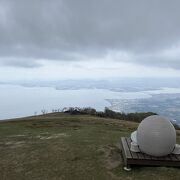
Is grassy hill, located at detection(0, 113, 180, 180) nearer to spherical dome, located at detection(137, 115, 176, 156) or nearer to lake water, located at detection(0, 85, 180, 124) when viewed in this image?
spherical dome, located at detection(137, 115, 176, 156)

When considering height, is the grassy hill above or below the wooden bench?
below

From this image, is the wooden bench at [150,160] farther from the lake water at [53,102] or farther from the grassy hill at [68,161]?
the lake water at [53,102]

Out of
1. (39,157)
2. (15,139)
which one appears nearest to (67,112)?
(15,139)

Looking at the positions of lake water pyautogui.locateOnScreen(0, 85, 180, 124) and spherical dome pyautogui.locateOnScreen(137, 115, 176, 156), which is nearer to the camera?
spherical dome pyautogui.locateOnScreen(137, 115, 176, 156)

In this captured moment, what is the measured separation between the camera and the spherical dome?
9016mm

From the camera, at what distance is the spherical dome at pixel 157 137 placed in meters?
9.02

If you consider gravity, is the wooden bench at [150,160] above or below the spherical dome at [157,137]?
below

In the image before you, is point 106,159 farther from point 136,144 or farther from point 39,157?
point 39,157

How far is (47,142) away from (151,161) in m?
6.42

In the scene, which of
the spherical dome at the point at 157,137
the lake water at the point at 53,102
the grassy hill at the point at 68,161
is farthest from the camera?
the lake water at the point at 53,102

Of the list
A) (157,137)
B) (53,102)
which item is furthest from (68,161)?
(53,102)

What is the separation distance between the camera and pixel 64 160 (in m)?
10.5

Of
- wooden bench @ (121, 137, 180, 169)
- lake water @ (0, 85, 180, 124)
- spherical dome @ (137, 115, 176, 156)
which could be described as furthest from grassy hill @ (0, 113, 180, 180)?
lake water @ (0, 85, 180, 124)

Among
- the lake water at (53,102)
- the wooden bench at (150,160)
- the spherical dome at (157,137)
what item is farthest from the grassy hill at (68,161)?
the lake water at (53,102)
